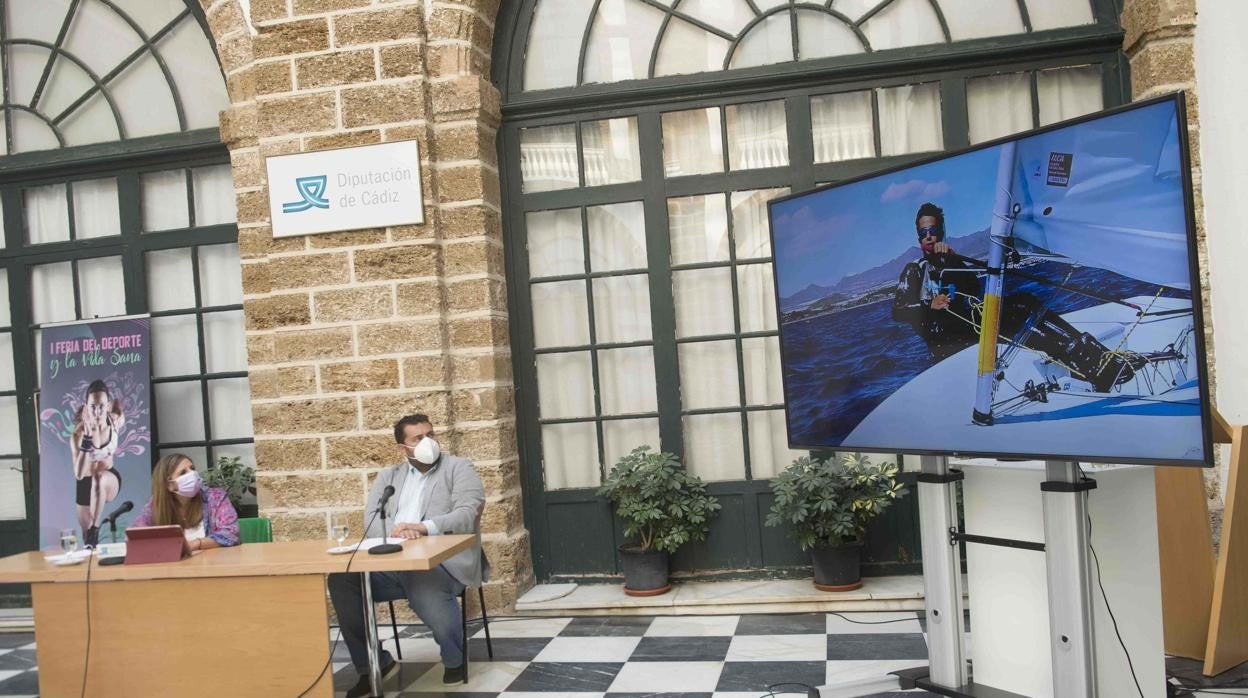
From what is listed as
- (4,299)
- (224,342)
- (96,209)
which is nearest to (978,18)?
(224,342)

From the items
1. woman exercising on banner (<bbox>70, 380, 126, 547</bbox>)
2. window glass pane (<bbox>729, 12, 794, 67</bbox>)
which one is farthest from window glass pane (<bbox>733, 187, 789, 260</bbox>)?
woman exercising on banner (<bbox>70, 380, 126, 547</bbox>)

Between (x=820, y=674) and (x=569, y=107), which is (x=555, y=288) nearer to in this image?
(x=569, y=107)

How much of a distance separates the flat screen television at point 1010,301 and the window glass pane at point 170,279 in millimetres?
3915

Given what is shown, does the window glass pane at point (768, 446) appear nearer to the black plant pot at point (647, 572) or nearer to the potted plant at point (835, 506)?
the potted plant at point (835, 506)


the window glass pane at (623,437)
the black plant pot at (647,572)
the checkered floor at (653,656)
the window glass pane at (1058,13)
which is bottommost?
the checkered floor at (653,656)

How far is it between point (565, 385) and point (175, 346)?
2.41m

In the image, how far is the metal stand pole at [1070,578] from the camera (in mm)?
3088

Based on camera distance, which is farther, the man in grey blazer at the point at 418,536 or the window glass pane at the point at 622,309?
the window glass pane at the point at 622,309

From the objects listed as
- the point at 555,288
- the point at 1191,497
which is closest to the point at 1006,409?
the point at 1191,497

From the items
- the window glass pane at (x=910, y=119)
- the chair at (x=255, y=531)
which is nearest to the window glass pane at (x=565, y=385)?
the chair at (x=255, y=531)

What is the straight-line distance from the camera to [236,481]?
604cm

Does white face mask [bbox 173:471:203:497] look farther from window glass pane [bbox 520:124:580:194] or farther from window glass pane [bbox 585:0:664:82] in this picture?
window glass pane [bbox 585:0:664:82]

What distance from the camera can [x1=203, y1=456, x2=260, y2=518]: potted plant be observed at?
6016 millimetres

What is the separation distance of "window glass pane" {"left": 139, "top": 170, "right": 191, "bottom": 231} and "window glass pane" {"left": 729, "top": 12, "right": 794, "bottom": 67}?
3.37 m
